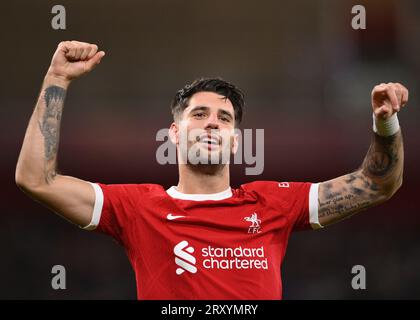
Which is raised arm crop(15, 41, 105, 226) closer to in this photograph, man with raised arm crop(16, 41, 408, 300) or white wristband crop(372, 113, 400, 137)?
man with raised arm crop(16, 41, 408, 300)

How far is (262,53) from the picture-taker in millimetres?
6988

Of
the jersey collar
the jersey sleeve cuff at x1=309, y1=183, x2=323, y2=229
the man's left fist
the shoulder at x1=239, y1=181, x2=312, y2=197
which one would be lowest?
the jersey sleeve cuff at x1=309, y1=183, x2=323, y2=229

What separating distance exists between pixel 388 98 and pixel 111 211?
1382mm

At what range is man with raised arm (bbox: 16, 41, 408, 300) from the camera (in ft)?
10.4

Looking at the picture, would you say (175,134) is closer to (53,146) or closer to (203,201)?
(203,201)

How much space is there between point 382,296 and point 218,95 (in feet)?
11.2

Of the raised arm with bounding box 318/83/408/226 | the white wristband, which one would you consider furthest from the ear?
the white wristband

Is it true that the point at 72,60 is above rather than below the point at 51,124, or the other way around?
above

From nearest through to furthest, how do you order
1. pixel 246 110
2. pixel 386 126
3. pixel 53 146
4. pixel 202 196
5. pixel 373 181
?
pixel 53 146 < pixel 386 126 < pixel 373 181 < pixel 202 196 < pixel 246 110

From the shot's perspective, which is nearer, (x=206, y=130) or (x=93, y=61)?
(x=93, y=61)

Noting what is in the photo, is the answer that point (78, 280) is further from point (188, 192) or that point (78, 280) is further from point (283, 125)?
point (188, 192)

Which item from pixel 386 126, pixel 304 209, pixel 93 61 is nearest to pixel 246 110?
pixel 304 209

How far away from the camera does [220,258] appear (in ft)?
10.6

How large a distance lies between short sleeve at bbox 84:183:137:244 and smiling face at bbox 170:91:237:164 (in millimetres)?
387
